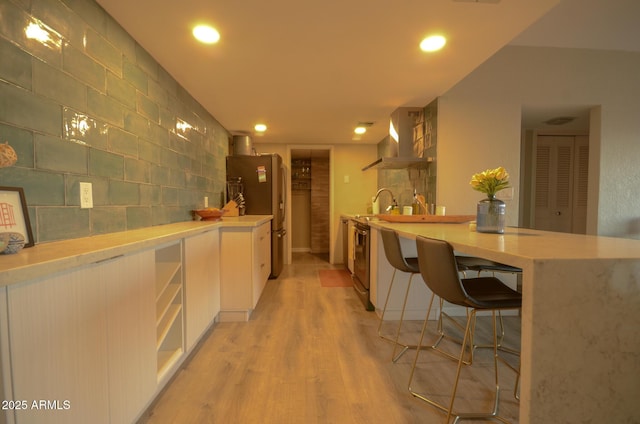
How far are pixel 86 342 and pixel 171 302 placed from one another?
695mm

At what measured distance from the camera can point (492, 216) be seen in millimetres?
1528

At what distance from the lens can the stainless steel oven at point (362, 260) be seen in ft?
9.02

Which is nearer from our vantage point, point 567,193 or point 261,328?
point 261,328

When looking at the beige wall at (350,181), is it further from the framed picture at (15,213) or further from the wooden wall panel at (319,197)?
the framed picture at (15,213)

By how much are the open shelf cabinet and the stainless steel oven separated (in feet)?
5.55

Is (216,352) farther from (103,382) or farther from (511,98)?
(511,98)

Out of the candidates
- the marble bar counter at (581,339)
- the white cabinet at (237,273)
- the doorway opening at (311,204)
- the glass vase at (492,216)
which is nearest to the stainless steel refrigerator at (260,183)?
the white cabinet at (237,273)

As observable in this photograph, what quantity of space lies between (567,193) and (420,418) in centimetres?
437

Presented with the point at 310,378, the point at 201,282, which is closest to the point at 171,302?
the point at 201,282

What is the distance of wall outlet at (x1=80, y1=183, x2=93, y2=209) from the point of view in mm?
1325

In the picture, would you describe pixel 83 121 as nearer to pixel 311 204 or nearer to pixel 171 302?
pixel 171 302

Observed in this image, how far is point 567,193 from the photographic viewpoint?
161 inches

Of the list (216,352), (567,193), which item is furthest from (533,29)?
(216,352)

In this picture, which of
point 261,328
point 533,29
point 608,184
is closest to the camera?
point 261,328
